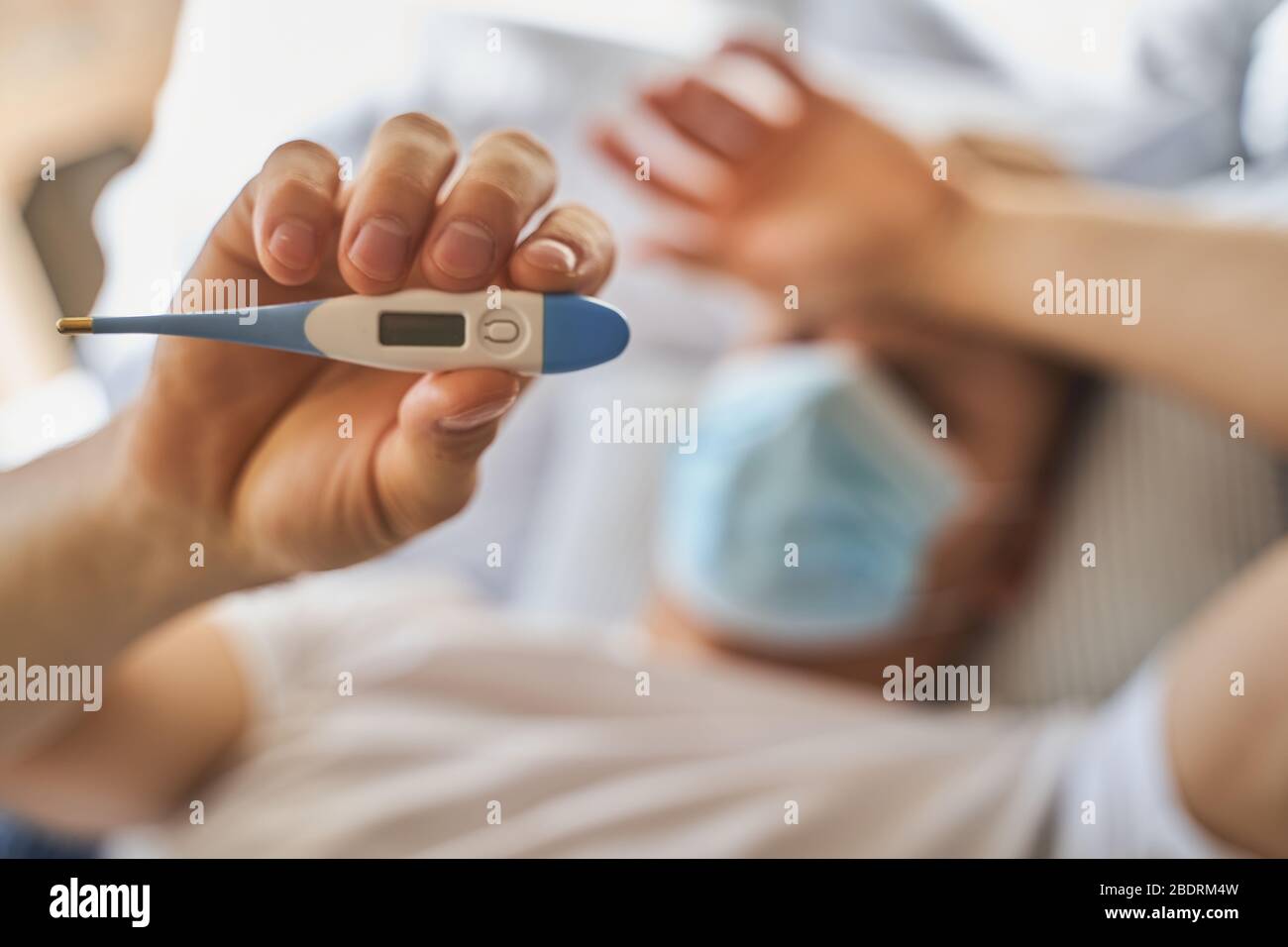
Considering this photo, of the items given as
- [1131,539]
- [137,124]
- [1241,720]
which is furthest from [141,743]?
[1131,539]

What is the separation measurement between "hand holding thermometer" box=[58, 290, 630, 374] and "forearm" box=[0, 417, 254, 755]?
9 centimetres

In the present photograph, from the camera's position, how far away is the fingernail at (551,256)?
26 cm

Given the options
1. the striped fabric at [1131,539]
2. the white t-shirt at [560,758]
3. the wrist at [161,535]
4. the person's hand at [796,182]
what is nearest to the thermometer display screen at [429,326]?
the wrist at [161,535]

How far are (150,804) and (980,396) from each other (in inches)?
23.6

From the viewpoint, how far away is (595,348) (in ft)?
0.85

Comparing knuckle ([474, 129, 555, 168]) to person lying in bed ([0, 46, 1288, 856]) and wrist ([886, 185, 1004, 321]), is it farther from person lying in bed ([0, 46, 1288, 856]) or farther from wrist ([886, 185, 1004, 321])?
wrist ([886, 185, 1004, 321])

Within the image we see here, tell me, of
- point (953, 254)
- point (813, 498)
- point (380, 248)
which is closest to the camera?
point (380, 248)

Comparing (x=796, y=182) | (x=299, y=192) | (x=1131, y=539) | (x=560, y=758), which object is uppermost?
(x=796, y=182)

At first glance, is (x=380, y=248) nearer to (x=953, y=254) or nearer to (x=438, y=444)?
(x=438, y=444)

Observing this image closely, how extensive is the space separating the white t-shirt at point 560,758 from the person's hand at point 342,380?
0.56 ft

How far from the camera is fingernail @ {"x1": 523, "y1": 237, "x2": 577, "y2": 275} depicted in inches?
10.1

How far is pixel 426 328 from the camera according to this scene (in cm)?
25

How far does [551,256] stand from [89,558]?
0.21m
